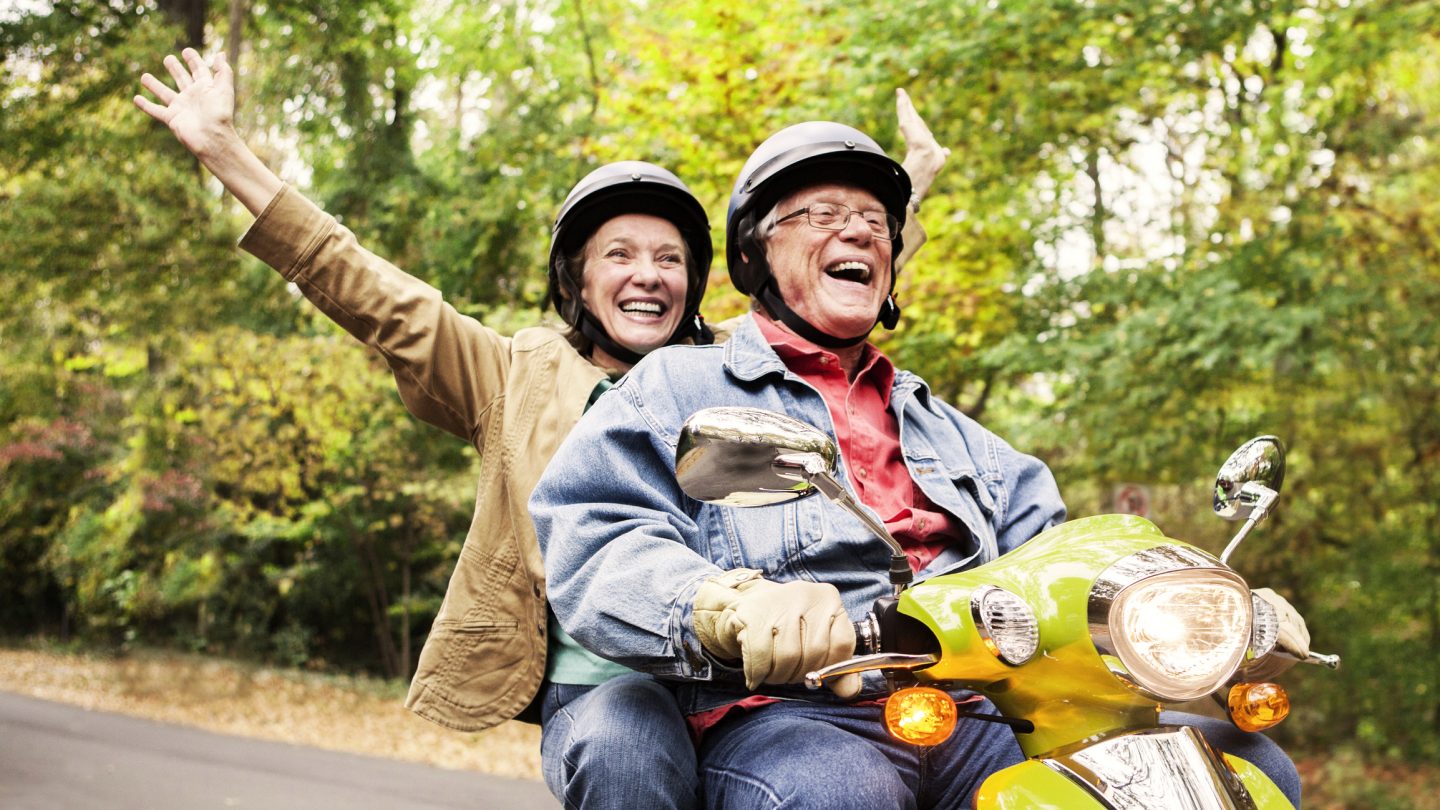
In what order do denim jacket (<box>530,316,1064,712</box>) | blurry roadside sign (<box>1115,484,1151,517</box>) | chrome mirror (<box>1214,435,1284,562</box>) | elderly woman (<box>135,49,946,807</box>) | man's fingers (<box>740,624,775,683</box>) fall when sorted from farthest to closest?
1. blurry roadside sign (<box>1115,484,1151,517</box>)
2. elderly woman (<box>135,49,946,807</box>)
3. chrome mirror (<box>1214,435,1284,562</box>)
4. denim jacket (<box>530,316,1064,712</box>)
5. man's fingers (<box>740,624,775,683</box>)

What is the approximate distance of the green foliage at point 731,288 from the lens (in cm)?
902

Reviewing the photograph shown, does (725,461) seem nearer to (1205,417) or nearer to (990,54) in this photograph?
(990,54)

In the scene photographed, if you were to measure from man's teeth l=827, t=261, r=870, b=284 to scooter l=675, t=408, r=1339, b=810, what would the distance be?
34.5 inches

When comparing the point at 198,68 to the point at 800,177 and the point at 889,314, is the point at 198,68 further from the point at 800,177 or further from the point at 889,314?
the point at 889,314

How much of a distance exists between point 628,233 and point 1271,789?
7.74 feet

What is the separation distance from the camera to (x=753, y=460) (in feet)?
5.91

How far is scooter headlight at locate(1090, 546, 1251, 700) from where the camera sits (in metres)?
1.70

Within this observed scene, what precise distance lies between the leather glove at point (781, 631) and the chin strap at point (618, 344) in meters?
1.87

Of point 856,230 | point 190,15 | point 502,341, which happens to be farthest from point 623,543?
point 190,15

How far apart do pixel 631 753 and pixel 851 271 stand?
1.11 meters

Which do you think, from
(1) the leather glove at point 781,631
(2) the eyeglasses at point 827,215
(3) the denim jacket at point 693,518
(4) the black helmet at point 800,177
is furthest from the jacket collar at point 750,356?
(1) the leather glove at point 781,631

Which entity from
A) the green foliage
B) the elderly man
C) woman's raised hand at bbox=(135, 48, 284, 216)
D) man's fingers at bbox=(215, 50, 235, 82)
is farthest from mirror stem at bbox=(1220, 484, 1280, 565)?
the green foliage

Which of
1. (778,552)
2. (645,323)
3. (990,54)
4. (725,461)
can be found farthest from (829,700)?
(990,54)

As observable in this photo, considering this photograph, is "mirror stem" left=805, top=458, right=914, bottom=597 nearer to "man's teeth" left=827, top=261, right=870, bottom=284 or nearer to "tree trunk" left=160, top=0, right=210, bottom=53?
"man's teeth" left=827, top=261, right=870, bottom=284
